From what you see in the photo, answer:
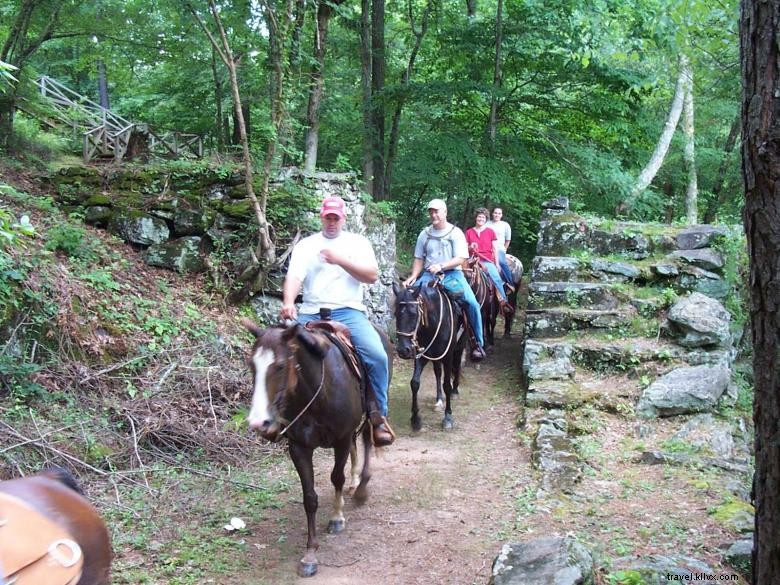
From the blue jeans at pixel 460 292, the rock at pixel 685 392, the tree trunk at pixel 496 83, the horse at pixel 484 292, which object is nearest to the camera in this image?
the rock at pixel 685 392

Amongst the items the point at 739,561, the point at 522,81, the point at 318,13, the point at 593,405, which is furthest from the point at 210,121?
the point at 739,561

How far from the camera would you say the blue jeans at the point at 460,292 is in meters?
8.27

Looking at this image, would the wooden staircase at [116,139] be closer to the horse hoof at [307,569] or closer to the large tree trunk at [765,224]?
the horse hoof at [307,569]

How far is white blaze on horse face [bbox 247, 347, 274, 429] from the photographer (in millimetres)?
3740

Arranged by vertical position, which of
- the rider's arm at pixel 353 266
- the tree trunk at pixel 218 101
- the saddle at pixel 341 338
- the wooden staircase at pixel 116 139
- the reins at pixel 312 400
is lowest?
the reins at pixel 312 400

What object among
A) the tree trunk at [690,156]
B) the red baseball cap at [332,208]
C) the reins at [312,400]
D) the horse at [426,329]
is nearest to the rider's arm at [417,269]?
the horse at [426,329]

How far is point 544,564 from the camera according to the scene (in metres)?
3.44

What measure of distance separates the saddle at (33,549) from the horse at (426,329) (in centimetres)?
526

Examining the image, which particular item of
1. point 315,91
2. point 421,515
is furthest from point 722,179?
point 421,515

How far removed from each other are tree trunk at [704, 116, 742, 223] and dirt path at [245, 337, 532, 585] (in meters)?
13.4

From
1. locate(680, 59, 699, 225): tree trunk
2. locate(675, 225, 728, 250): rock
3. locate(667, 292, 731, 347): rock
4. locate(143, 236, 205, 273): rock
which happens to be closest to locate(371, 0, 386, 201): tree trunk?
locate(143, 236, 205, 273): rock

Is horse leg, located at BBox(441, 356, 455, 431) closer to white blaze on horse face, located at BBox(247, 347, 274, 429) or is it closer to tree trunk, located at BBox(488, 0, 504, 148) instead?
white blaze on horse face, located at BBox(247, 347, 274, 429)

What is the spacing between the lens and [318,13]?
11.1 meters

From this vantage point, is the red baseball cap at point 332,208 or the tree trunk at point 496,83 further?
the tree trunk at point 496,83
